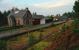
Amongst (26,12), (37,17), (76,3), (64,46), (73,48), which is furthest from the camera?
(37,17)

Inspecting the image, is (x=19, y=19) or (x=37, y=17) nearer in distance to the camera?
(x=19, y=19)

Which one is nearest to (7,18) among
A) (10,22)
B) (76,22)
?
(10,22)

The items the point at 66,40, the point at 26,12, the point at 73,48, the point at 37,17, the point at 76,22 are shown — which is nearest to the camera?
the point at 73,48

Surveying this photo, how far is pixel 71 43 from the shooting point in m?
21.9

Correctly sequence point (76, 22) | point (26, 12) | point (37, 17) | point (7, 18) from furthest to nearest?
point (37, 17)
point (7, 18)
point (26, 12)
point (76, 22)

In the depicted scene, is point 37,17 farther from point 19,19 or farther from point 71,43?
point 71,43

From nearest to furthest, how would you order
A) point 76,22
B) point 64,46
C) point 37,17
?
point 64,46 → point 76,22 → point 37,17

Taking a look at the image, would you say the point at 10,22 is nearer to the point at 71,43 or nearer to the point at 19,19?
the point at 19,19

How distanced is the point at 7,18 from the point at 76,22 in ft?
241

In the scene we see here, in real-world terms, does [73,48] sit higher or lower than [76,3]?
lower

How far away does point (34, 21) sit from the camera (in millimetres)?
101438

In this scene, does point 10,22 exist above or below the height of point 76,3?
below

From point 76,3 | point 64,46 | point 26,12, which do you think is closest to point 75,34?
point 64,46

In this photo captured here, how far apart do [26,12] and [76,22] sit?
63838 mm
